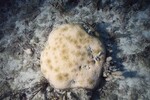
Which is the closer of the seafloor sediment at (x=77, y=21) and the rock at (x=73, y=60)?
the rock at (x=73, y=60)

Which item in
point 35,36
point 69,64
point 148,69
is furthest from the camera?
point 35,36

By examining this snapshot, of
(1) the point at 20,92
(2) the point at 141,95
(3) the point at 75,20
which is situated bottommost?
(2) the point at 141,95

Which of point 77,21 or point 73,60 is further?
point 77,21

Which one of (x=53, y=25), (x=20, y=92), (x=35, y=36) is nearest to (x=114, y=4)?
(x=53, y=25)

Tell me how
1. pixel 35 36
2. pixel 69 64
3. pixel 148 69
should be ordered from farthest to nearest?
pixel 35 36
pixel 148 69
pixel 69 64

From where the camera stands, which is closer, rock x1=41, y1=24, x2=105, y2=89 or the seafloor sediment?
rock x1=41, y1=24, x2=105, y2=89

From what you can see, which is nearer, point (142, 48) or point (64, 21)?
point (142, 48)

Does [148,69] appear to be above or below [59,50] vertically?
below

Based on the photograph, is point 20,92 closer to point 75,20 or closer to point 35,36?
point 35,36
